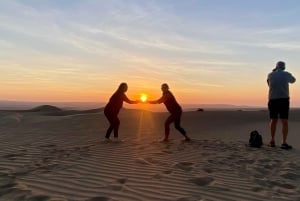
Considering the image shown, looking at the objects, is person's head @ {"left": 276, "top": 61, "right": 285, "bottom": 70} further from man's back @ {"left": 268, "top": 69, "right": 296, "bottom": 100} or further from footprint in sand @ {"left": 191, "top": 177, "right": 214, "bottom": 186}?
footprint in sand @ {"left": 191, "top": 177, "right": 214, "bottom": 186}

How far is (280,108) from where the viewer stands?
10.5 meters

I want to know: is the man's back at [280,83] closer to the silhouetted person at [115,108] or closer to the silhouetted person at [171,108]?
the silhouetted person at [171,108]

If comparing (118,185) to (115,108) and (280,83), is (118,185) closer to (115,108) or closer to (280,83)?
(115,108)

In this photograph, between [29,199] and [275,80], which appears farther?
[275,80]

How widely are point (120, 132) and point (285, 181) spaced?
27.0 ft

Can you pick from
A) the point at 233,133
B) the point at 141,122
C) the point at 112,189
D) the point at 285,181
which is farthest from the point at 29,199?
the point at 141,122

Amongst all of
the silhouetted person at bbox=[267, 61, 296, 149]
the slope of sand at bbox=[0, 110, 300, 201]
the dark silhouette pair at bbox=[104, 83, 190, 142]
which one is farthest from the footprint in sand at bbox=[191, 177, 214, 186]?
the dark silhouette pair at bbox=[104, 83, 190, 142]

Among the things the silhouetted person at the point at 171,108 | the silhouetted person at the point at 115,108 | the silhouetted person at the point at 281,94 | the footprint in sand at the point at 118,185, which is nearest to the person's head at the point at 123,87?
the silhouetted person at the point at 115,108

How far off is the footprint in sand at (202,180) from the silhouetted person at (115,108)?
4.85 metres

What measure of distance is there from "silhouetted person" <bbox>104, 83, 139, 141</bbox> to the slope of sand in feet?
2.14

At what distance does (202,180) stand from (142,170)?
1.19 m

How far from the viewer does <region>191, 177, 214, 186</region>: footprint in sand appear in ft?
21.4

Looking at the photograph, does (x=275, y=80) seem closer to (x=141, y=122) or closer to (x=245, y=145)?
(x=245, y=145)

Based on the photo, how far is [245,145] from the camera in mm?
10883
